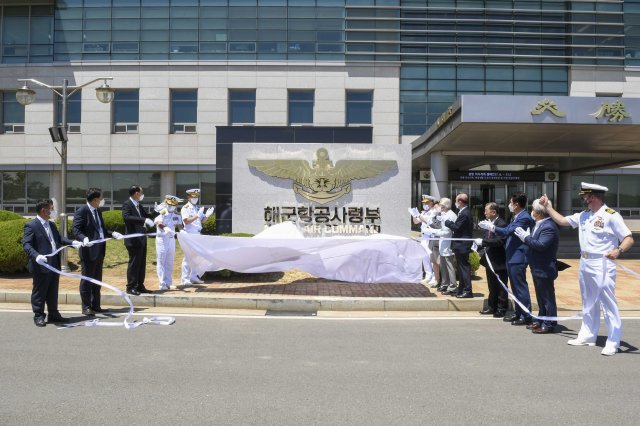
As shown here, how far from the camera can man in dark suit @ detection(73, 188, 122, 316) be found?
8.13m

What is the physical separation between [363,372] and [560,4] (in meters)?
33.4

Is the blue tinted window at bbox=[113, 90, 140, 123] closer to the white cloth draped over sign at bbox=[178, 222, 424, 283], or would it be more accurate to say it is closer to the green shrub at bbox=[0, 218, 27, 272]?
the green shrub at bbox=[0, 218, 27, 272]

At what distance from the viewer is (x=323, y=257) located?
10.4 meters

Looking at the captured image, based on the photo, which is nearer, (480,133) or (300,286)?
(300,286)

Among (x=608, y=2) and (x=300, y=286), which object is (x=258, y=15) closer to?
(x=608, y=2)

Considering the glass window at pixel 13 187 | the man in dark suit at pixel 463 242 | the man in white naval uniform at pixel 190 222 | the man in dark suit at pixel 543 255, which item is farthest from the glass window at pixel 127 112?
the man in dark suit at pixel 543 255

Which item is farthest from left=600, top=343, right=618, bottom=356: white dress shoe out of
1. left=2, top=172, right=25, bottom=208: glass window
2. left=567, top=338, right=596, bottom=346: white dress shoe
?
left=2, top=172, right=25, bottom=208: glass window

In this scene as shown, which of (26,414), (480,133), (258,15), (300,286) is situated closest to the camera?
(26,414)

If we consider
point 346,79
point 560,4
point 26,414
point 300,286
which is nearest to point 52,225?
point 26,414

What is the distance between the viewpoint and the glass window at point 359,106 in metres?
31.1

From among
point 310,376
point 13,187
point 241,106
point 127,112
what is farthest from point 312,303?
point 13,187

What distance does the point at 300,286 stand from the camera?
35.0 feet

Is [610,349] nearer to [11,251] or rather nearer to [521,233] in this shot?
[521,233]

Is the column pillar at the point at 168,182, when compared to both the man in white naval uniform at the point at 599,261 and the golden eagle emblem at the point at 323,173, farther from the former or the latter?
the man in white naval uniform at the point at 599,261
